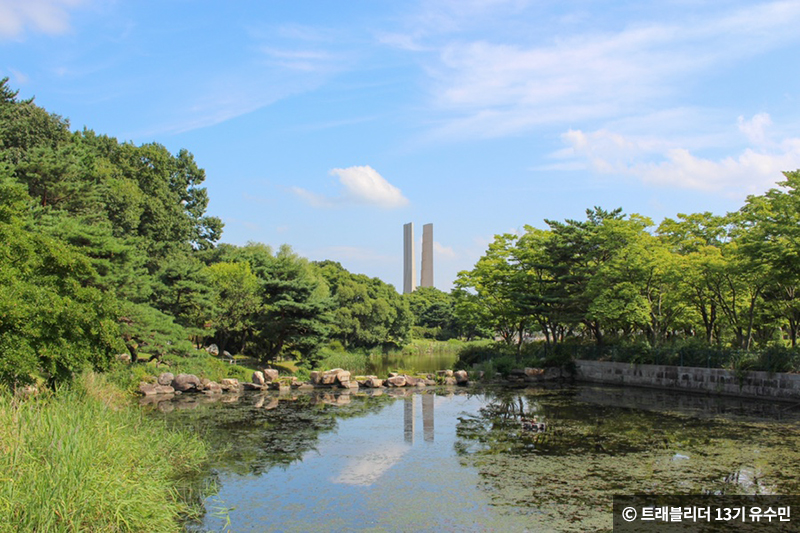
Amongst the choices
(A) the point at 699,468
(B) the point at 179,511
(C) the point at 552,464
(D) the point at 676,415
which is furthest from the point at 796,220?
(B) the point at 179,511

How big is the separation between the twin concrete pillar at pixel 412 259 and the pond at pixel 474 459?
6935 centimetres

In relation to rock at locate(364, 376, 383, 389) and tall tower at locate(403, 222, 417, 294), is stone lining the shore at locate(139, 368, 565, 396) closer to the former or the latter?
rock at locate(364, 376, 383, 389)

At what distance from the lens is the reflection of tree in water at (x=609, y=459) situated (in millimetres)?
9258

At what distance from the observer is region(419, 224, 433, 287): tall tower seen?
89.3m

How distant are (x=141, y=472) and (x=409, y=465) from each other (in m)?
5.24

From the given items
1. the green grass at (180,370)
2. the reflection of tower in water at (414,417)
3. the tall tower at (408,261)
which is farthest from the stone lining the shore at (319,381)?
the tall tower at (408,261)

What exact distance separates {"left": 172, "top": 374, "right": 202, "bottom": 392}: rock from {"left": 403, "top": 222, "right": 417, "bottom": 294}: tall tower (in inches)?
2676

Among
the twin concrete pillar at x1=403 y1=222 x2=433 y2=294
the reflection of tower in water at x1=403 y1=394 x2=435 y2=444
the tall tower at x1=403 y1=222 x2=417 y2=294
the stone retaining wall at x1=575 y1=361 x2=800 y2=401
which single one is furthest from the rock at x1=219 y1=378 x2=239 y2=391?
the tall tower at x1=403 y1=222 x2=417 y2=294

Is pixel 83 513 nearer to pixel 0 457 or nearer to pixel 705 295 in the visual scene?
pixel 0 457

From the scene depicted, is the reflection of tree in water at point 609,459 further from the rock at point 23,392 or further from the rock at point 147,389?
the rock at point 147,389

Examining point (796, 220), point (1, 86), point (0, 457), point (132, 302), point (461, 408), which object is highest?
point (1, 86)

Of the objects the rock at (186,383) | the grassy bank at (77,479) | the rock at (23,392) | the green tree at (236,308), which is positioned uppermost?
the green tree at (236,308)

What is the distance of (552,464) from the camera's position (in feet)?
37.0

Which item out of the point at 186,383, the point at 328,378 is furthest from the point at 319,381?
the point at 186,383
